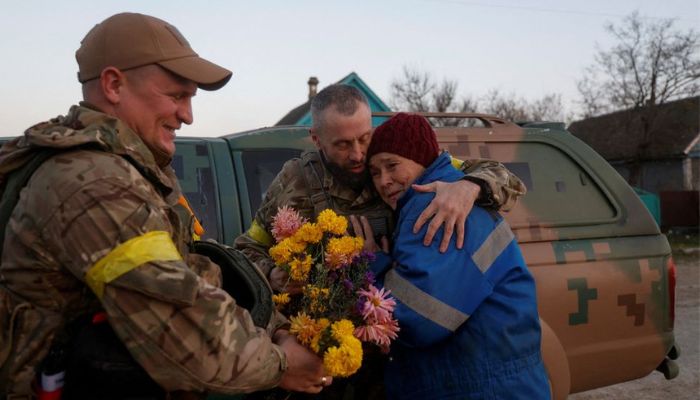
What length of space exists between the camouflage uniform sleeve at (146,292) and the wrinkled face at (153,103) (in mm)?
235

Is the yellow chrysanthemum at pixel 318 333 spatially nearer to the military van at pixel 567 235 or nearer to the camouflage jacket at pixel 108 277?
the camouflage jacket at pixel 108 277

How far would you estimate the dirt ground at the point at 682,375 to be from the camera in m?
4.61

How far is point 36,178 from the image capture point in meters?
1.39

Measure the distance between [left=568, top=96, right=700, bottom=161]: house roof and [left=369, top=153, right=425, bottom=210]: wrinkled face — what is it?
2914 centimetres

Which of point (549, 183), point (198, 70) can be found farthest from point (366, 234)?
point (549, 183)

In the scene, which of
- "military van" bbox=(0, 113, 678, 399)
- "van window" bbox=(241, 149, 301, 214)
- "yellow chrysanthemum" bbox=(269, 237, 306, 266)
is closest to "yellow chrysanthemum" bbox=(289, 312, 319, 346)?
"yellow chrysanthemum" bbox=(269, 237, 306, 266)

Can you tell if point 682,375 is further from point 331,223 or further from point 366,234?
point 331,223

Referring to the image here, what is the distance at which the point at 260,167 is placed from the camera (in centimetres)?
325

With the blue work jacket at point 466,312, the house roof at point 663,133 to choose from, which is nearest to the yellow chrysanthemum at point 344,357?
the blue work jacket at point 466,312

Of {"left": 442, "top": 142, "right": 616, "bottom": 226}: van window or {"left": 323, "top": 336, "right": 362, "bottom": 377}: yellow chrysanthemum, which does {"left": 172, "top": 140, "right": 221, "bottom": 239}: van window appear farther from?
{"left": 323, "top": 336, "right": 362, "bottom": 377}: yellow chrysanthemum

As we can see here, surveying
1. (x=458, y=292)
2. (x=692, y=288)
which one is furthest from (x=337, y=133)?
(x=692, y=288)

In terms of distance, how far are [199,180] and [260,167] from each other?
13.2 inches

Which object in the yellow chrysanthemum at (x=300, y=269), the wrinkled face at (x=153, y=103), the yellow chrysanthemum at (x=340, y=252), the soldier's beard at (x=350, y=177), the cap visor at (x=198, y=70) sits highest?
the cap visor at (x=198, y=70)

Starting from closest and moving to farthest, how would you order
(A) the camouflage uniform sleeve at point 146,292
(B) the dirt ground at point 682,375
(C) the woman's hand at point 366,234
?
(A) the camouflage uniform sleeve at point 146,292, (C) the woman's hand at point 366,234, (B) the dirt ground at point 682,375
